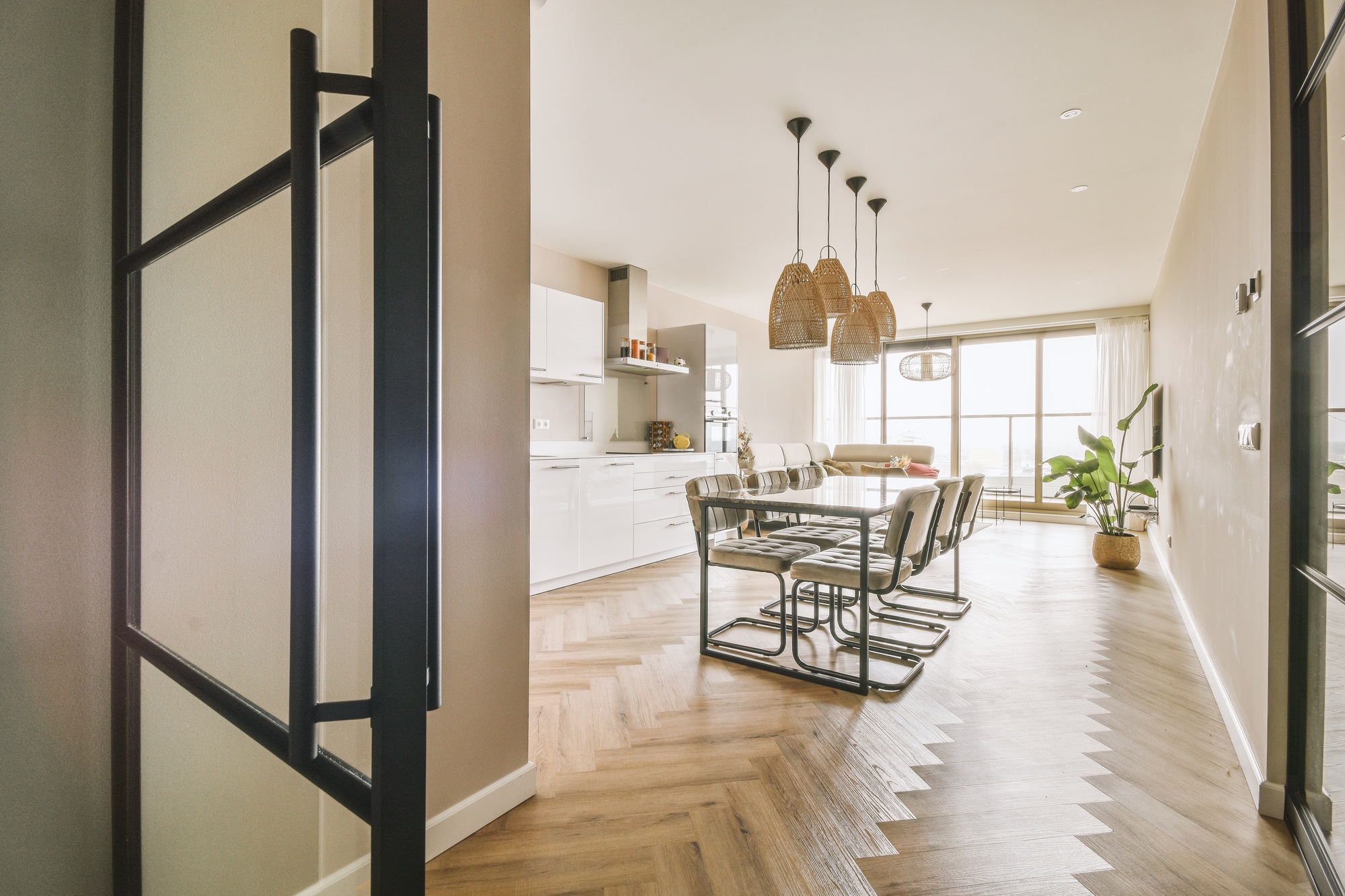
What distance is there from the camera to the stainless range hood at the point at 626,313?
537 centimetres

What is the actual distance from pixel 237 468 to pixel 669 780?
4.87ft

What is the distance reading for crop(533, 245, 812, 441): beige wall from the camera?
4.95 m

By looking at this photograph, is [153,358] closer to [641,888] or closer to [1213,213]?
[641,888]

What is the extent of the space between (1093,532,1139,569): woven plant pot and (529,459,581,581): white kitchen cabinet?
4.22 m

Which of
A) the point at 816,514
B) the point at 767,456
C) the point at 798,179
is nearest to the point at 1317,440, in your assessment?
the point at 816,514

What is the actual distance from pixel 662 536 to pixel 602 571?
→ 2.40ft

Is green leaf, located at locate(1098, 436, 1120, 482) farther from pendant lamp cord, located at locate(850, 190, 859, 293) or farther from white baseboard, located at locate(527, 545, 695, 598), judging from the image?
white baseboard, located at locate(527, 545, 695, 598)

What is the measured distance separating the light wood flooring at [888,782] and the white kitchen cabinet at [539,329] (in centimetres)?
216

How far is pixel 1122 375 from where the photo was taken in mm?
7090

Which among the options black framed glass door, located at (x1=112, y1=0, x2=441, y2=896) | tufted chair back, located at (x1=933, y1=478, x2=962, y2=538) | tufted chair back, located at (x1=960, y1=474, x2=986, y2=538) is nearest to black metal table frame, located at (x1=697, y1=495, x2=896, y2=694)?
tufted chair back, located at (x1=933, y1=478, x2=962, y2=538)

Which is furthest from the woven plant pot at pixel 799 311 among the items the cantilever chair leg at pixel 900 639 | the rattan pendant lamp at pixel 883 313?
the cantilever chair leg at pixel 900 639

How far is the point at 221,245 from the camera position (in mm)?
830

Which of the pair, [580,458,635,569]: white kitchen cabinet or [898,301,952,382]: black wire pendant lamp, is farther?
[898,301,952,382]: black wire pendant lamp

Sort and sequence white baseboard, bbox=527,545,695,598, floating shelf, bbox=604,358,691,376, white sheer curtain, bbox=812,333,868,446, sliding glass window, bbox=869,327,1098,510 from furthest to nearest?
1. white sheer curtain, bbox=812,333,868,446
2. sliding glass window, bbox=869,327,1098,510
3. floating shelf, bbox=604,358,691,376
4. white baseboard, bbox=527,545,695,598
